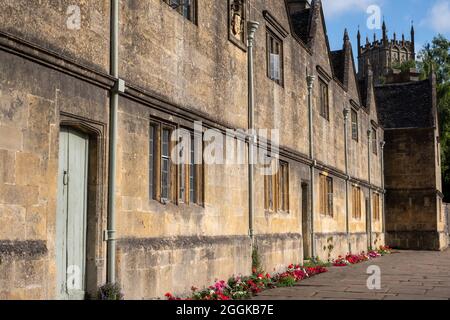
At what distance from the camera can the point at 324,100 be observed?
21656mm

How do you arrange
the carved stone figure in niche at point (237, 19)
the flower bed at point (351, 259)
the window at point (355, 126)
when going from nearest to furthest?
the carved stone figure in niche at point (237, 19) < the flower bed at point (351, 259) < the window at point (355, 126)

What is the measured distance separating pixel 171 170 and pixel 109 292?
2831 millimetres

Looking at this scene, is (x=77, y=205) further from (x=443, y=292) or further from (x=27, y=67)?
(x=443, y=292)

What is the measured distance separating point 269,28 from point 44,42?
903cm

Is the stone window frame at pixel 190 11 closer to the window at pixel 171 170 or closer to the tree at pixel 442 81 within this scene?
the window at pixel 171 170

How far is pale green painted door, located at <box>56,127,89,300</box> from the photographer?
317 inches

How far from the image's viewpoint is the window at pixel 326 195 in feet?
67.6

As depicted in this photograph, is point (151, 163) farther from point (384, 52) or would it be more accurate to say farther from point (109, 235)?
point (384, 52)

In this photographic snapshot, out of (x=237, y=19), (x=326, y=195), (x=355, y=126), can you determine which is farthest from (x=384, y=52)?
(x=237, y=19)

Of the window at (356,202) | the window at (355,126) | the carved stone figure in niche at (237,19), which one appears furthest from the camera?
the window at (355,126)

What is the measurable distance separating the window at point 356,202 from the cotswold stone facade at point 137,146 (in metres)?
8.68

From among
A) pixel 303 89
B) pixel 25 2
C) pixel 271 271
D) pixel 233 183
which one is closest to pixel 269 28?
pixel 303 89

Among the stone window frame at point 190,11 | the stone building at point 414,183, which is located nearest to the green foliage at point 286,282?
the stone window frame at point 190,11

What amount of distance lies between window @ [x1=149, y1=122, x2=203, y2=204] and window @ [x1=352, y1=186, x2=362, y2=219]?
1542 cm
